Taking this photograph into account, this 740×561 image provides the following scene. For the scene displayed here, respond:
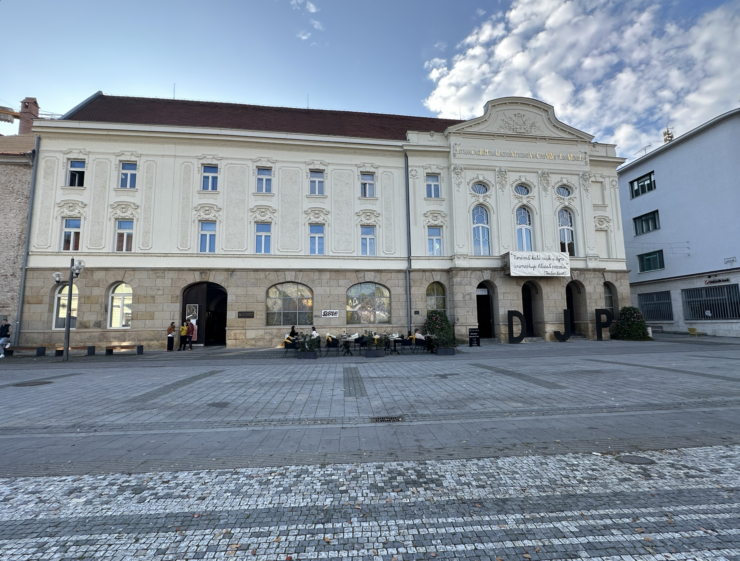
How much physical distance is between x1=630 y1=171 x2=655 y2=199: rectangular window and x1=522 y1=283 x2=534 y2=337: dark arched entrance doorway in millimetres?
17070

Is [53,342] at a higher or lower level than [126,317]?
lower

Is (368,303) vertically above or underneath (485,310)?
above

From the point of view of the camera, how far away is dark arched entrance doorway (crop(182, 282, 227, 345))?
24.3 meters

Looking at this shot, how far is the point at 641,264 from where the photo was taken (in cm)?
3394

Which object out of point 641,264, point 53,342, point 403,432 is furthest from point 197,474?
point 641,264

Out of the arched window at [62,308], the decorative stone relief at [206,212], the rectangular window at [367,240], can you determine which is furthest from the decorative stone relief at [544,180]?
the arched window at [62,308]

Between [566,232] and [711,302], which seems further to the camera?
[711,302]

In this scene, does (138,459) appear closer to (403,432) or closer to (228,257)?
(403,432)

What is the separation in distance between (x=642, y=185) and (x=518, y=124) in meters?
16.4

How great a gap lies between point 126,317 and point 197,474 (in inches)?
871

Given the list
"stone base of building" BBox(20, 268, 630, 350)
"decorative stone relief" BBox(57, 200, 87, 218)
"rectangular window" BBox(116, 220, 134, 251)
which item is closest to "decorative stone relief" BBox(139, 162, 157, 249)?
"rectangular window" BBox(116, 220, 134, 251)

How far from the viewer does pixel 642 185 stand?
34.0 metres

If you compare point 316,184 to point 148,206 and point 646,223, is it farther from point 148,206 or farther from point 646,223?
point 646,223

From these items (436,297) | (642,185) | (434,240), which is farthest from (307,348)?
(642,185)
